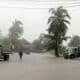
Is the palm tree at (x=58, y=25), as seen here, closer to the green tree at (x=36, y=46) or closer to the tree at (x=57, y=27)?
the tree at (x=57, y=27)

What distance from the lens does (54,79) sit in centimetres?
1727

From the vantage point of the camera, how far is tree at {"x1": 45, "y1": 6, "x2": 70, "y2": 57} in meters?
66.2

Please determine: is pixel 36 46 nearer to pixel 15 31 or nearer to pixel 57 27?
pixel 15 31

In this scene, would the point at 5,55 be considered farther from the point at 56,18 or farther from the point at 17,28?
the point at 17,28

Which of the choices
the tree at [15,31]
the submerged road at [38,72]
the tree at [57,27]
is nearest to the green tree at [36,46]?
the tree at [15,31]

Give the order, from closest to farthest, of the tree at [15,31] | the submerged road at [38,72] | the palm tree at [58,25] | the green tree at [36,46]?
the submerged road at [38,72], the palm tree at [58,25], the tree at [15,31], the green tree at [36,46]

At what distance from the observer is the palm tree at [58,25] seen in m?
66.1

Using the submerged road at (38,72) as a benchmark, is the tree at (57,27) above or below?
above

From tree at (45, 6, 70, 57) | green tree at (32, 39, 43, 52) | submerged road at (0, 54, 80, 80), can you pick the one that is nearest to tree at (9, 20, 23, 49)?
green tree at (32, 39, 43, 52)

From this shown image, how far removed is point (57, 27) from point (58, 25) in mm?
464

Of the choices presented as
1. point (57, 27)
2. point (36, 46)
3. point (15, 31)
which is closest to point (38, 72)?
point (57, 27)

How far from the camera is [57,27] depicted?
6562cm

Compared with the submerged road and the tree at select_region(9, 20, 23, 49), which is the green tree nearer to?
the tree at select_region(9, 20, 23, 49)

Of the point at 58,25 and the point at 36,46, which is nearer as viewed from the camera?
the point at 58,25
